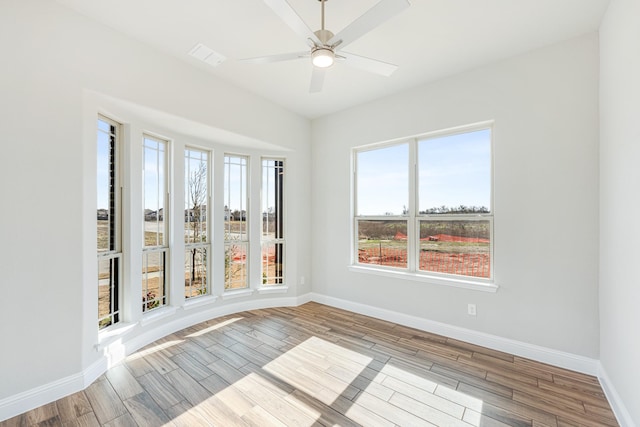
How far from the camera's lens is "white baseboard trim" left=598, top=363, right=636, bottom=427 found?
176cm

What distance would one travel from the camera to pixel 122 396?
6.95 feet

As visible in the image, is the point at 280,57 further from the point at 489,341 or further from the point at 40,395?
the point at 489,341

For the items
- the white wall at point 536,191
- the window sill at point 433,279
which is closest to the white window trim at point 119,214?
the window sill at point 433,279

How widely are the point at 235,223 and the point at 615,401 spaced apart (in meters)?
4.10

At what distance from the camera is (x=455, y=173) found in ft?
10.6

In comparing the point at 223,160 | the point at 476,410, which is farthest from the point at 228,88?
the point at 476,410

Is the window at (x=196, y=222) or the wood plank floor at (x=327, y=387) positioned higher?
the window at (x=196, y=222)

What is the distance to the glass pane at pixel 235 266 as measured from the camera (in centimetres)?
397

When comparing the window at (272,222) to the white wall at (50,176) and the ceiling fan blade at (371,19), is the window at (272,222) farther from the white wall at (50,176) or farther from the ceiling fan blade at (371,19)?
the ceiling fan blade at (371,19)

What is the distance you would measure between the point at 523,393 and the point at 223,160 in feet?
13.2

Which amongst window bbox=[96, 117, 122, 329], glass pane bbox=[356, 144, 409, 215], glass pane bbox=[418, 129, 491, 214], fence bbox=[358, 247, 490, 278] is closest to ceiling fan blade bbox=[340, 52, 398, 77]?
glass pane bbox=[418, 129, 491, 214]

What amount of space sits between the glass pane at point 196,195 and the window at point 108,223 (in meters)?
0.84

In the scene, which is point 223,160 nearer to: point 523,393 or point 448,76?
point 448,76

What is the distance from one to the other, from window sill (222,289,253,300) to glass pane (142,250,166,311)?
0.78 m
